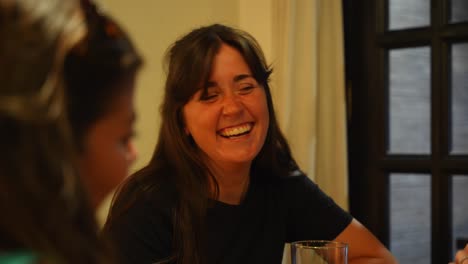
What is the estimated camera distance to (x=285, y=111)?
263cm

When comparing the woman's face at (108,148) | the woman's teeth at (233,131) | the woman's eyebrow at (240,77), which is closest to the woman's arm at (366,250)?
the woman's teeth at (233,131)

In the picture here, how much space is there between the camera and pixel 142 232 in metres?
1.61

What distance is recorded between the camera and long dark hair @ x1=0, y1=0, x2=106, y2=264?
0.50 metres

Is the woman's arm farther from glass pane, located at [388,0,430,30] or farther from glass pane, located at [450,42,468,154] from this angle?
glass pane, located at [388,0,430,30]

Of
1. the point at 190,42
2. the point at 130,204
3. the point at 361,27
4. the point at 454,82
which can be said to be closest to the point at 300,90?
the point at 361,27

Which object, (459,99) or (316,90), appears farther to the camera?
(316,90)

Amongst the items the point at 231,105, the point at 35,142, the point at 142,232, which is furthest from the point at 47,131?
the point at 231,105

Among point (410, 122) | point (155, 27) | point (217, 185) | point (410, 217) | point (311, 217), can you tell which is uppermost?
point (155, 27)

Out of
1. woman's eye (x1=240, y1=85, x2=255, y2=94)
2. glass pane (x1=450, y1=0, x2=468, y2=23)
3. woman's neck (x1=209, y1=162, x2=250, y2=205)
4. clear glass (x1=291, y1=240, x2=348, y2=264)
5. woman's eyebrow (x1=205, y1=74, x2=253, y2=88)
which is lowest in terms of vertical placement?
clear glass (x1=291, y1=240, x2=348, y2=264)

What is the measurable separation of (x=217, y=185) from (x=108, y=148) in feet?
3.97

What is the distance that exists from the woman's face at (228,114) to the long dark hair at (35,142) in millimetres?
1203

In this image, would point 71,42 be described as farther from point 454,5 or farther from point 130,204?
point 454,5

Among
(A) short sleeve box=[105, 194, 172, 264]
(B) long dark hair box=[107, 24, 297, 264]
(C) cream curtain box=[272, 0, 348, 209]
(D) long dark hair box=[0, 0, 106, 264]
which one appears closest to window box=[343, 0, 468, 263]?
(C) cream curtain box=[272, 0, 348, 209]

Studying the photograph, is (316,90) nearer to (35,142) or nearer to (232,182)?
(232,182)
